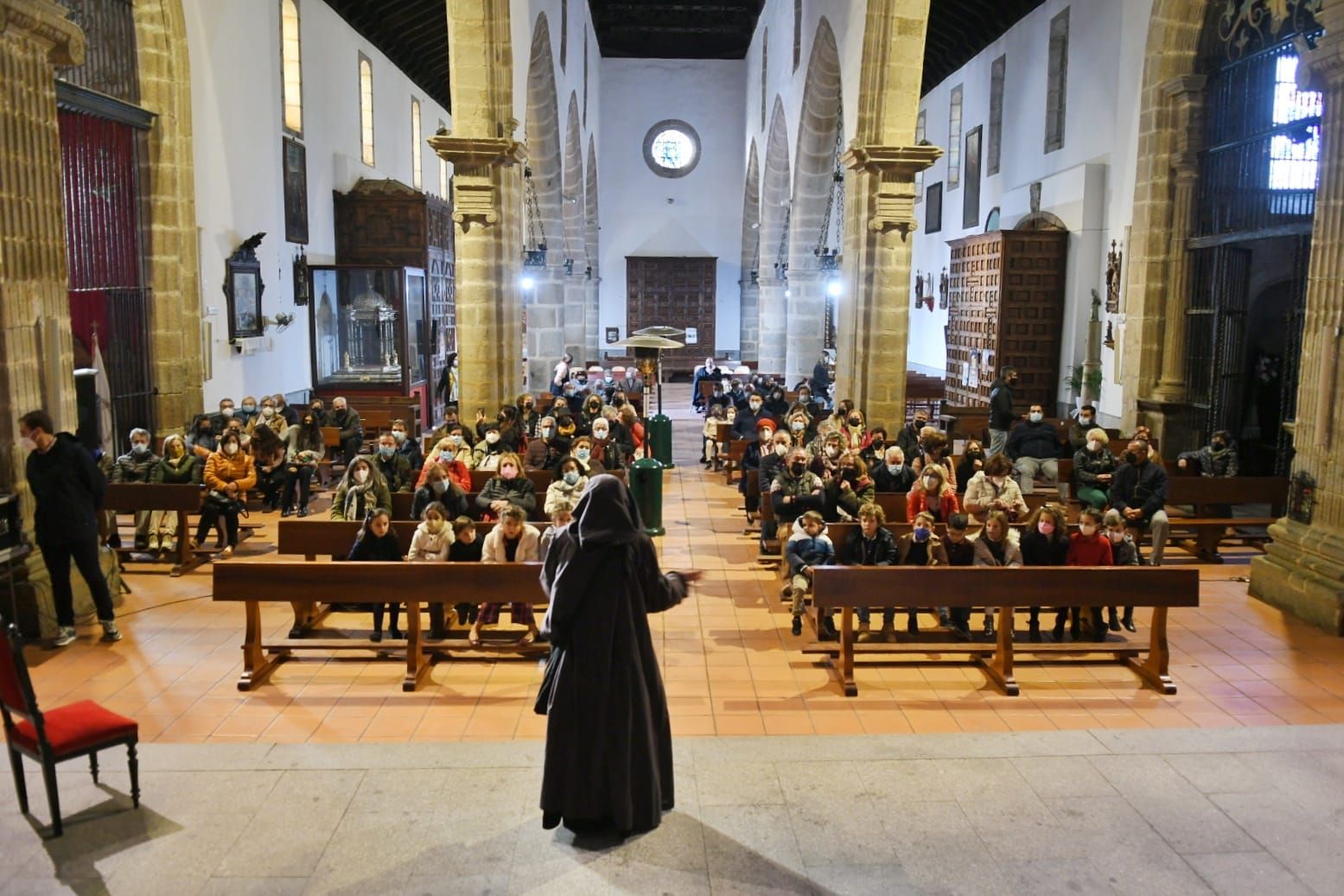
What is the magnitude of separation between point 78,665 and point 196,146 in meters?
8.25

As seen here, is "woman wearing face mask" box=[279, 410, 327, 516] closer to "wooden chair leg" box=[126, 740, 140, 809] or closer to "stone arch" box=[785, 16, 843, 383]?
"wooden chair leg" box=[126, 740, 140, 809]

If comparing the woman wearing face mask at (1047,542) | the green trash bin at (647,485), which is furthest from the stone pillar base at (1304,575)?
the green trash bin at (647,485)

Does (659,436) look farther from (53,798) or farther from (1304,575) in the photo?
(53,798)

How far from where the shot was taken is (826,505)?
9469mm

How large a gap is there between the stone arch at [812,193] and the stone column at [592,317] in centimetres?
778

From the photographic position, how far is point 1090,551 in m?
7.48

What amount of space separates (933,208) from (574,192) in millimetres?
9268

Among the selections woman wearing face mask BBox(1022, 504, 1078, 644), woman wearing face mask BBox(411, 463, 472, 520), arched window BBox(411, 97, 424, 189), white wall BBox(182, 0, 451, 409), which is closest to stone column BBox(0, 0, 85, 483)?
A: woman wearing face mask BBox(411, 463, 472, 520)

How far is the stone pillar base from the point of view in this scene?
8.02 meters

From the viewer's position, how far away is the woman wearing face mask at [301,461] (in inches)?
475

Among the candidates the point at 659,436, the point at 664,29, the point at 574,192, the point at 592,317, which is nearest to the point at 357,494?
the point at 659,436

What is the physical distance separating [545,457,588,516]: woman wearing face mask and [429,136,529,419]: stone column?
17.0 ft

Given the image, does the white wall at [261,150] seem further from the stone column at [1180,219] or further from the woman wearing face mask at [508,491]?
the stone column at [1180,219]

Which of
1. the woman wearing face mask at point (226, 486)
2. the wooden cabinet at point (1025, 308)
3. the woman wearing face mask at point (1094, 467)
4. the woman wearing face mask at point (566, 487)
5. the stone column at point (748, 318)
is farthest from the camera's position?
the stone column at point (748, 318)
